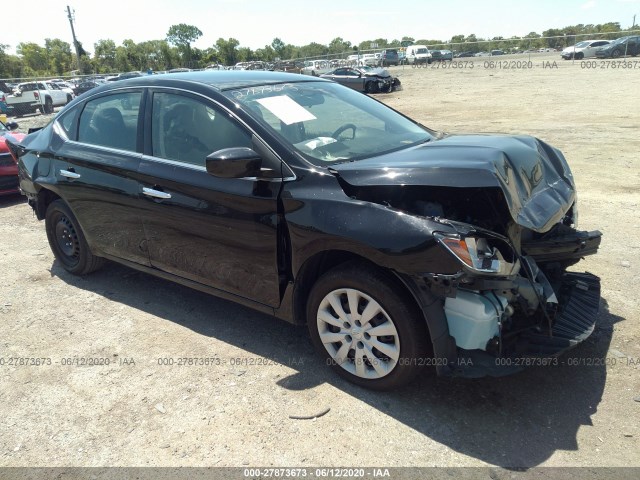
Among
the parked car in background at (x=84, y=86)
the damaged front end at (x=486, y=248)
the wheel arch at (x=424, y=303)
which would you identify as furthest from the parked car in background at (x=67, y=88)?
the damaged front end at (x=486, y=248)

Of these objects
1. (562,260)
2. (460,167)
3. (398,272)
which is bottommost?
(562,260)

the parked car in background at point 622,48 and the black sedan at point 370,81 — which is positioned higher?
the parked car in background at point 622,48

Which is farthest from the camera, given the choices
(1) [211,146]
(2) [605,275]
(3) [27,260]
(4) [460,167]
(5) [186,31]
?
(5) [186,31]

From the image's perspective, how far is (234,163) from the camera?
300 centimetres

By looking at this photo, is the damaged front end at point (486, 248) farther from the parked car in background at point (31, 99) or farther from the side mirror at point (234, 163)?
the parked car in background at point (31, 99)

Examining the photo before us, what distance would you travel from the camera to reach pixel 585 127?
12.0 m

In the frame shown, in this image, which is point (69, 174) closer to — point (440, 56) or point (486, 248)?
point (486, 248)

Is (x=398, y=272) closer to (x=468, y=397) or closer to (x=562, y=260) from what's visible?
(x=468, y=397)

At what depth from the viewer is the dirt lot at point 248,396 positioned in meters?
2.63

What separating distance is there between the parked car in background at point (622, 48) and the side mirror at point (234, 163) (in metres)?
44.8

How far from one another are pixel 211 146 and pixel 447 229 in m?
1.74

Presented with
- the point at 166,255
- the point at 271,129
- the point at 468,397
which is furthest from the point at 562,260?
the point at 166,255

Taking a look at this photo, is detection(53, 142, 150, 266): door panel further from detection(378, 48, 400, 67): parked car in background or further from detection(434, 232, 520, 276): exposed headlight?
detection(378, 48, 400, 67): parked car in background

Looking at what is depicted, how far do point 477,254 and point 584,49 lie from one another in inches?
1825
